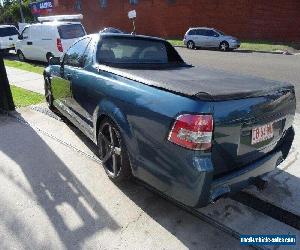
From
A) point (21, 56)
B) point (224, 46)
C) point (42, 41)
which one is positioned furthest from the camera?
point (224, 46)

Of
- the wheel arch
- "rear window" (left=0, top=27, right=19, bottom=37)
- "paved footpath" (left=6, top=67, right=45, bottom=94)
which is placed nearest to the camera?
the wheel arch

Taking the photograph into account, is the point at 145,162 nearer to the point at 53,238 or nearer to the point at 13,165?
→ the point at 53,238

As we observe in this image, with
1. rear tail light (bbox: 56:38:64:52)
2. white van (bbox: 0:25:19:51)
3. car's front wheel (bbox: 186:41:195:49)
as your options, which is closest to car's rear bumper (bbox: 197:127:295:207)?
rear tail light (bbox: 56:38:64:52)

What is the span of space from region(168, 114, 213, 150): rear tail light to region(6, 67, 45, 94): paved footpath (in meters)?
7.09

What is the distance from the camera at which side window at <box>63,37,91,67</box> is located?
4965 mm

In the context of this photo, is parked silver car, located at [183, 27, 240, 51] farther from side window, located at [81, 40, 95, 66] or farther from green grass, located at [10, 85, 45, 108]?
side window, located at [81, 40, 95, 66]

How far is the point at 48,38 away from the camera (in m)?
14.0

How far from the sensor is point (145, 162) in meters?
3.31

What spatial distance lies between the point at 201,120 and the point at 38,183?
244 centimetres

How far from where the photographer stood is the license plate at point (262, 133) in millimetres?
3117

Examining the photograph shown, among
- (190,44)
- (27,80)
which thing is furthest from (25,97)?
(190,44)

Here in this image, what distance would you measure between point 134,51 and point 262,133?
7.80 feet

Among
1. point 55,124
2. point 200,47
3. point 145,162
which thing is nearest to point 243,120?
point 145,162

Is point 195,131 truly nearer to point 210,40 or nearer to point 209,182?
point 209,182
